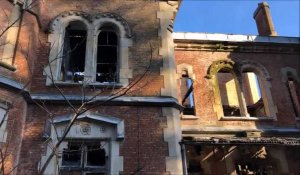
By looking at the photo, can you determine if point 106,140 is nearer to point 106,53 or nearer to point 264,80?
point 106,53

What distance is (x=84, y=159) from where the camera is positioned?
779cm

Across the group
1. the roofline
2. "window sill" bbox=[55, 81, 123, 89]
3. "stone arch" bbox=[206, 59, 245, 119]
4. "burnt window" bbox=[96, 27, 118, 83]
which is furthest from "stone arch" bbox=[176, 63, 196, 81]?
"window sill" bbox=[55, 81, 123, 89]

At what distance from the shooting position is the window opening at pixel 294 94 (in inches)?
526

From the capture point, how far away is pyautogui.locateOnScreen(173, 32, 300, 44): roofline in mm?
14102

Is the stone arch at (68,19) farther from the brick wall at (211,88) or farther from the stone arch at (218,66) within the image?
the stone arch at (218,66)

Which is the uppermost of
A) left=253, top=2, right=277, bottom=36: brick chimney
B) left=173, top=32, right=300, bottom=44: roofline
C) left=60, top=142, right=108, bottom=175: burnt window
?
left=253, top=2, right=277, bottom=36: brick chimney

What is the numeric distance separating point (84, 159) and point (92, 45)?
10.4 feet

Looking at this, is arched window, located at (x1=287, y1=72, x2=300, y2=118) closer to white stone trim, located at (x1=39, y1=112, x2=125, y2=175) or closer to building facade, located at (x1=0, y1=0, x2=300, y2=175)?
building facade, located at (x1=0, y1=0, x2=300, y2=175)

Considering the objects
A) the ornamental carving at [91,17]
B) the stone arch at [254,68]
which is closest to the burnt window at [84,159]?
the ornamental carving at [91,17]

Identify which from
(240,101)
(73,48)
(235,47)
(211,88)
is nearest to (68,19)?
(73,48)

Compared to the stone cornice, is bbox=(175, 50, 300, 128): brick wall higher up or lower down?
lower down

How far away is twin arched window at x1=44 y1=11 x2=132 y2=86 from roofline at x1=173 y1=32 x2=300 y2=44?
13.9 ft

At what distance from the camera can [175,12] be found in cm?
1061

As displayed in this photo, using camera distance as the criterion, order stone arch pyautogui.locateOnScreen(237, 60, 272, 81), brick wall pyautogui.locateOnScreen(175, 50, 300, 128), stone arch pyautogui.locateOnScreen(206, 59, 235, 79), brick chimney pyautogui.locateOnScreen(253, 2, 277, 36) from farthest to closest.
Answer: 1. brick chimney pyautogui.locateOnScreen(253, 2, 277, 36)
2. stone arch pyautogui.locateOnScreen(237, 60, 272, 81)
3. stone arch pyautogui.locateOnScreen(206, 59, 235, 79)
4. brick wall pyautogui.locateOnScreen(175, 50, 300, 128)
